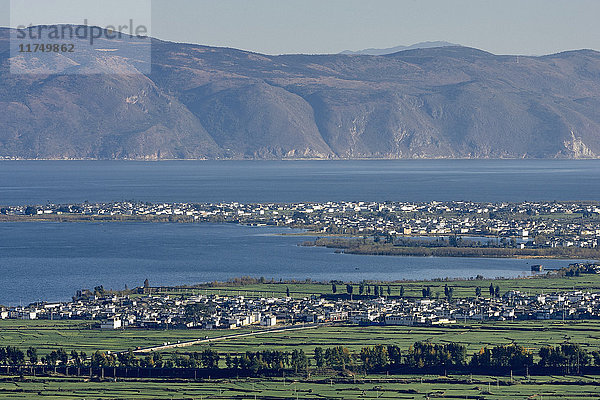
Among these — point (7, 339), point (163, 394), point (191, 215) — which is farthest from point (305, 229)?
point (163, 394)

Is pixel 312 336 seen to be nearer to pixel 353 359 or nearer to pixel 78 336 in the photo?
pixel 353 359

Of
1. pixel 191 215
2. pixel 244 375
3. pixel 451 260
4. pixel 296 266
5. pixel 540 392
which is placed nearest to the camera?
pixel 540 392

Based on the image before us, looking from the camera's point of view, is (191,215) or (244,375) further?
(191,215)

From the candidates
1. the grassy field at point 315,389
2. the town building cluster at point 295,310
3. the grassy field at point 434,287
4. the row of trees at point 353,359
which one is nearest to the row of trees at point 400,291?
the grassy field at point 434,287

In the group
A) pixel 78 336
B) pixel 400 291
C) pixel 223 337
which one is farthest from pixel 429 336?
pixel 78 336

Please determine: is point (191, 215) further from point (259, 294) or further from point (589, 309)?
point (589, 309)

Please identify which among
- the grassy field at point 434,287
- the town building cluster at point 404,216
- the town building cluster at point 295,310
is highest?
the town building cluster at point 404,216

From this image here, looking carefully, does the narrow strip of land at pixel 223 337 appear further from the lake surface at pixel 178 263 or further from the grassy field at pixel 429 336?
the lake surface at pixel 178 263
